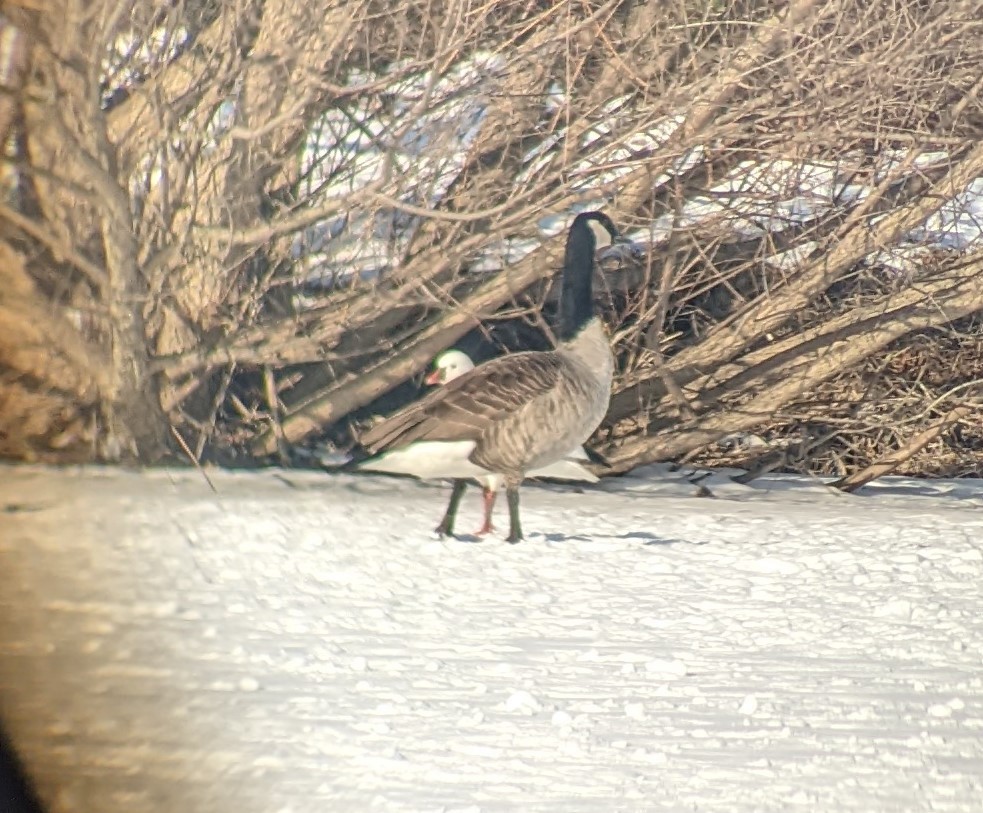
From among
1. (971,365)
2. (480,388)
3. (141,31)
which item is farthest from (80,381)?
(971,365)

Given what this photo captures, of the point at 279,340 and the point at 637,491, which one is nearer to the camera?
the point at 279,340

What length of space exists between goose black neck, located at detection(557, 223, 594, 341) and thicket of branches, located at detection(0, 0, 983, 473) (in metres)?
0.34

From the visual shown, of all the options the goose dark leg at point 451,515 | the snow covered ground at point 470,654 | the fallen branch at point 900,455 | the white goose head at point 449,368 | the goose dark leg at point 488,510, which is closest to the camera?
the snow covered ground at point 470,654

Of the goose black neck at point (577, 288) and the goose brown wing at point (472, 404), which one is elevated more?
the goose black neck at point (577, 288)

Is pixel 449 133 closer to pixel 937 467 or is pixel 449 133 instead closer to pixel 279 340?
pixel 279 340

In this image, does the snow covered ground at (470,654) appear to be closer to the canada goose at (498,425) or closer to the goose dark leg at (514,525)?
the goose dark leg at (514,525)

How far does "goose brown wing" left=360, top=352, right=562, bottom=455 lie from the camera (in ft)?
27.4

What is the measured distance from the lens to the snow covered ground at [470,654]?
4664 millimetres

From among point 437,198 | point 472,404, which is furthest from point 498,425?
point 437,198

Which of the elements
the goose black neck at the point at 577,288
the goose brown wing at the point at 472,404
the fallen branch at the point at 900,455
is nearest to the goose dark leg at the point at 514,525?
the goose brown wing at the point at 472,404

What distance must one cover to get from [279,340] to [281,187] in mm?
971

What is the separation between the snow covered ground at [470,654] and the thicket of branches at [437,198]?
959 mm

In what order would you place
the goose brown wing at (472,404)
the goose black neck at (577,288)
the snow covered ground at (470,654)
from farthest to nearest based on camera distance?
the goose black neck at (577,288), the goose brown wing at (472,404), the snow covered ground at (470,654)

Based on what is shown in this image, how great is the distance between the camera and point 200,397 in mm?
10484
